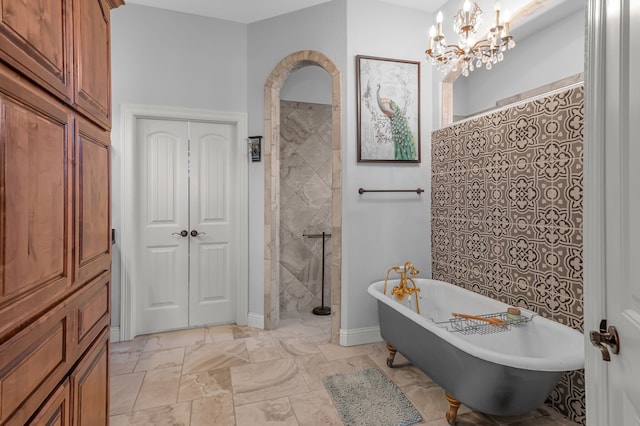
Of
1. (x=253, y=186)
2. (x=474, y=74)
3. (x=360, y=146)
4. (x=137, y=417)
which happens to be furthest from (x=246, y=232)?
(x=474, y=74)

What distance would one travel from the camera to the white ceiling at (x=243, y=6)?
9.91 feet

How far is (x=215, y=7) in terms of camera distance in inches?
122

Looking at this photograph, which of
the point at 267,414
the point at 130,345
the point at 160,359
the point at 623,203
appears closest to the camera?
the point at 623,203

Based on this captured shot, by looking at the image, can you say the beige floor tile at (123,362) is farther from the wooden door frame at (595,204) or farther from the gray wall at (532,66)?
the gray wall at (532,66)

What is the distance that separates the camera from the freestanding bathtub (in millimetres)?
1560

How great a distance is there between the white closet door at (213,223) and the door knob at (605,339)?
9.86 feet

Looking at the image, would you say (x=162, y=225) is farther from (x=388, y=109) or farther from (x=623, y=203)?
(x=623, y=203)

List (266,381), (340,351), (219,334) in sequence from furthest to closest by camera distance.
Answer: (219,334) < (340,351) < (266,381)

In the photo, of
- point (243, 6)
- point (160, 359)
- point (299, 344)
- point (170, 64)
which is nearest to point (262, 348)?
point (299, 344)

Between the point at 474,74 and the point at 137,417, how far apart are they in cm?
411

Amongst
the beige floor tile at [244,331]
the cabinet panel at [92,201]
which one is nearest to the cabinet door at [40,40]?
the cabinet panel at [92,201]

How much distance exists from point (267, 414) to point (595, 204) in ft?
6.42

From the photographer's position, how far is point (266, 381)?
7.70 ft

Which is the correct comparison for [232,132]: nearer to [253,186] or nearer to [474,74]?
[253,186]
